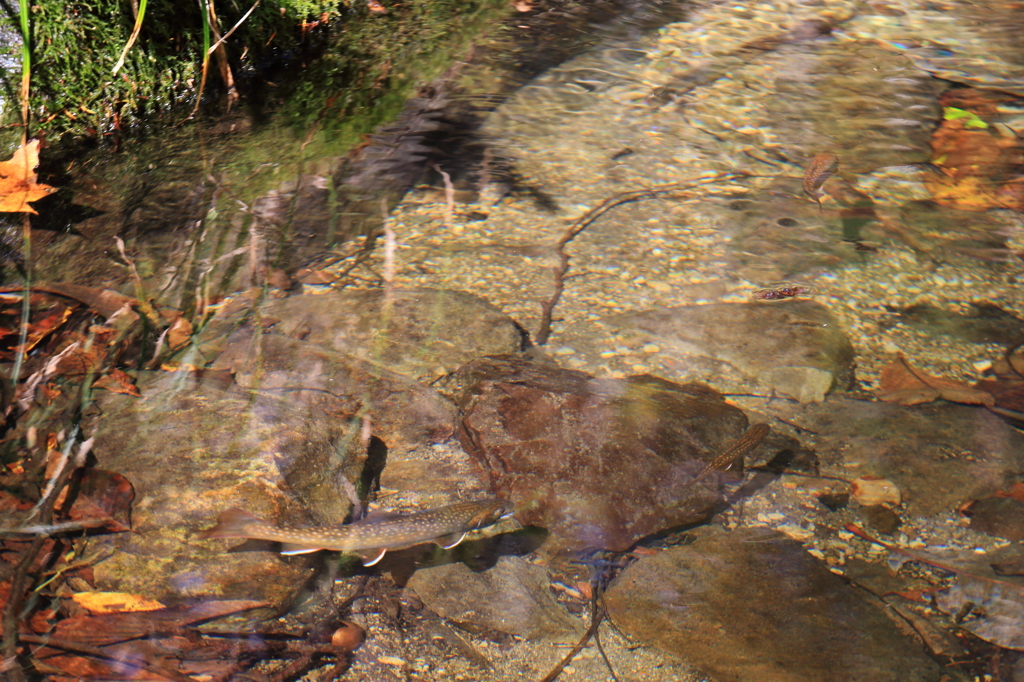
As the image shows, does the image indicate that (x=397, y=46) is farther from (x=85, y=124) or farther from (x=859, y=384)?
(x=859, y=384)

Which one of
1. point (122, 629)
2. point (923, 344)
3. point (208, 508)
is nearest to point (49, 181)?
point (208, 508)

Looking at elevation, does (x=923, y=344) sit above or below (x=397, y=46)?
below

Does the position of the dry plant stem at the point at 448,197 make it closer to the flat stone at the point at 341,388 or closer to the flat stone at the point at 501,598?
the flat stone at the point at 341,388

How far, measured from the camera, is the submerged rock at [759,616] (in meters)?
2.33

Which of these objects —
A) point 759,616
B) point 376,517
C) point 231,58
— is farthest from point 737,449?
point 231,58

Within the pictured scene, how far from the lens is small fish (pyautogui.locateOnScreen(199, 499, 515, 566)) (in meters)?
2.53

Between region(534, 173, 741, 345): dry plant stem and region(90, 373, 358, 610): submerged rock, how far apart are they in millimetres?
1240

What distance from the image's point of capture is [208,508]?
262cm

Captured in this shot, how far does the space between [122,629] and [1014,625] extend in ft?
9.30

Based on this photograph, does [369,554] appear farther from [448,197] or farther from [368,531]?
[448,197]

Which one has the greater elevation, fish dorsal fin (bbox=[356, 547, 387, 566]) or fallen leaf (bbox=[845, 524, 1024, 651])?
fish dorsal fin (bbox=[356, 547, 387, 566])

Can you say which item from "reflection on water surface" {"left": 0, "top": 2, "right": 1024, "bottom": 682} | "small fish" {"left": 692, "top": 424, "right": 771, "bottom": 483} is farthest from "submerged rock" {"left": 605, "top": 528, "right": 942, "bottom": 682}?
"small fish" {"left": 692, "top": 424, "right": 771, "bottom": 483}

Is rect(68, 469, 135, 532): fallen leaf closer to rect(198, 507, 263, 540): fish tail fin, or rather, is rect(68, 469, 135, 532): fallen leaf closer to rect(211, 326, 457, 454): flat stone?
rect(198, 507, 263, 540): fish tail fin

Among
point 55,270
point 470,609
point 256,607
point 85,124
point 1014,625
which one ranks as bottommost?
point 1014,625
